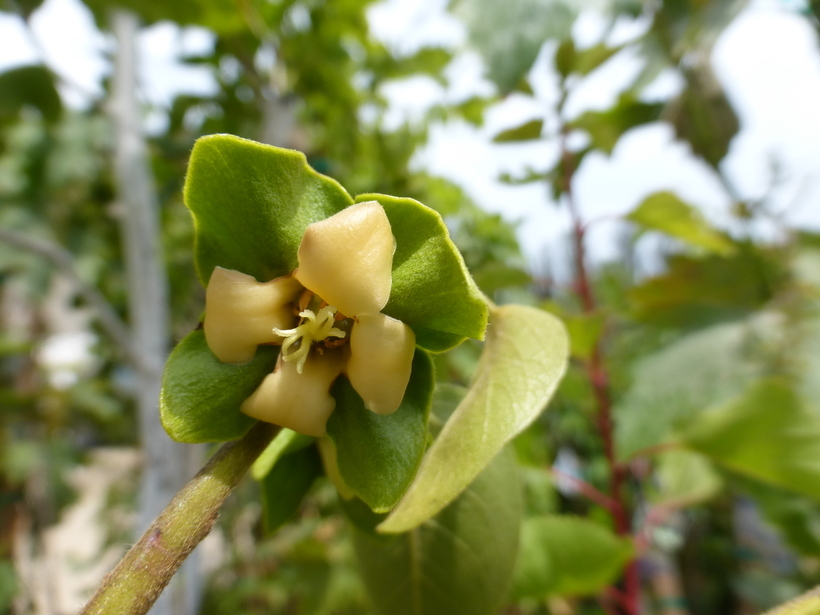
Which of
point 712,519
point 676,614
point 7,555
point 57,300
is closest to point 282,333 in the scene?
point 7,555

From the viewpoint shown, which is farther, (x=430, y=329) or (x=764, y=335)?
(x=764, y=335)

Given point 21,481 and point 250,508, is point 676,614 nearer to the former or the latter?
point 250,508

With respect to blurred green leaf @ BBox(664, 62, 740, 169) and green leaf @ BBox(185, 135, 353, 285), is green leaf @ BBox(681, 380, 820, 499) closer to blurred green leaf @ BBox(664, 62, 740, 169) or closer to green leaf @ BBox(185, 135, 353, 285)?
blurred green leaf @ BBox(664, 62, 740, 169)

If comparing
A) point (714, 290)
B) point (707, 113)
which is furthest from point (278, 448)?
point (714, 290)

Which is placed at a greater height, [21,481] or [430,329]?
[430,329]

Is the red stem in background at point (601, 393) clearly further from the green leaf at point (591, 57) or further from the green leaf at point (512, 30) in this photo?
the green leaf at point (512, 30)

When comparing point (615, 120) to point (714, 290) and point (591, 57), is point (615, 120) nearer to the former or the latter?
point (591, 57)

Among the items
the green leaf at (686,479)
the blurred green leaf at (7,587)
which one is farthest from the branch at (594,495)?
the blurred green leaf at (7,587)

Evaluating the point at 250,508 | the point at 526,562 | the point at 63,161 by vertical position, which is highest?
the point at 63,161
